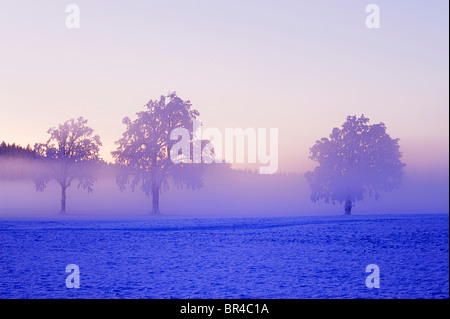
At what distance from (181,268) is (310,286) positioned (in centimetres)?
475

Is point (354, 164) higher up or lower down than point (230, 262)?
higher up

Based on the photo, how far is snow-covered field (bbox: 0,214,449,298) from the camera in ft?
37.9

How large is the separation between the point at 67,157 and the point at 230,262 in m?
37.3

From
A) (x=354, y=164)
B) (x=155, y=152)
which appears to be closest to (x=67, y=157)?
(x=155, y=152)

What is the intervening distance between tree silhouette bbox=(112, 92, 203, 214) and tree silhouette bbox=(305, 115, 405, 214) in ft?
42.9

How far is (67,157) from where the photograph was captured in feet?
160

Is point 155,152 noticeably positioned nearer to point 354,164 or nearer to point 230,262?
point 354,164

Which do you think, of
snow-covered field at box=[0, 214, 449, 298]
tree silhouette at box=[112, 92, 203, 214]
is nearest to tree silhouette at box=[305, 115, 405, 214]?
tree silhouette at box=[112, 92, 203, 214]

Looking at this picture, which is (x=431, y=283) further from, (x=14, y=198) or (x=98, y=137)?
(x=14, y=198)

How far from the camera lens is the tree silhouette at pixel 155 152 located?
47594mm

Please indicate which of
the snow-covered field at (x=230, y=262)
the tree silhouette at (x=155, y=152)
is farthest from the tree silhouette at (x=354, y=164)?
the snow-covered field at (x=230, y=262)

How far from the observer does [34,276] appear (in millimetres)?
13391

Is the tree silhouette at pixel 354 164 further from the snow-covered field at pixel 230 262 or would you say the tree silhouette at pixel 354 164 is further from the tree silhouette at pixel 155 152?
the snow-covered field at pixel 230 262
